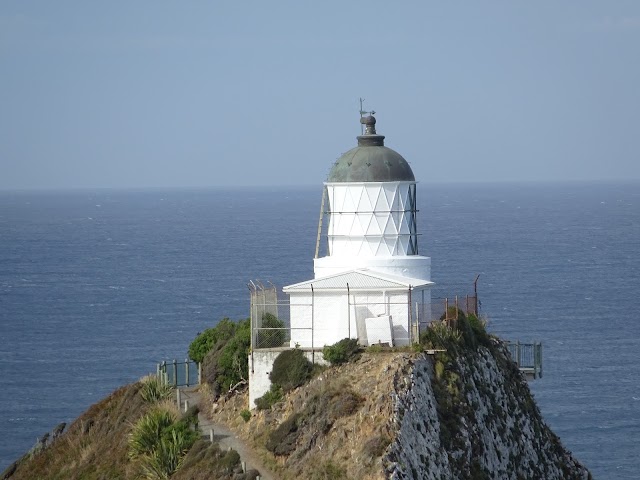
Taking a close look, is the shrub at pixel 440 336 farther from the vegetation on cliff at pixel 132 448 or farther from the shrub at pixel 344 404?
the vegetation on cliff at pixel 132 448

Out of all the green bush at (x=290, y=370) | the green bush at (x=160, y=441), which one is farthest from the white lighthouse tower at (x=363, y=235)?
the green bush at (x=160, y=441)

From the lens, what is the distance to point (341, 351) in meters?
36.0

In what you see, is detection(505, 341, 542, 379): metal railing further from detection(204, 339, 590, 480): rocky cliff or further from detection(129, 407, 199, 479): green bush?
detection(129, 407, 199, 479): green bush

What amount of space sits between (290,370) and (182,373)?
27.6ft

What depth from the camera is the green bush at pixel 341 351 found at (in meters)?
36.0

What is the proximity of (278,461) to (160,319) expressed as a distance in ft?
194

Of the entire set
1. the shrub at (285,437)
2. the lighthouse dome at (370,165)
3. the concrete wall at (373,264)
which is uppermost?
the lighthouse dome at (370,165)

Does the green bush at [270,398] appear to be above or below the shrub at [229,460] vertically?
above

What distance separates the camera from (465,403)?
3578 cm

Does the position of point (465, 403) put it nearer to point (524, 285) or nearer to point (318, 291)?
point (318, 291)

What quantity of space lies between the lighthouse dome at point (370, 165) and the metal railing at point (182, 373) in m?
8.11

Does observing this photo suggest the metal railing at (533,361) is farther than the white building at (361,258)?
Yes

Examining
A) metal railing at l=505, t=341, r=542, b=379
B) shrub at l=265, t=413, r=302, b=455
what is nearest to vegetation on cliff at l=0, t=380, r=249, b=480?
shrub at l=265, t=413, r=302, b=455

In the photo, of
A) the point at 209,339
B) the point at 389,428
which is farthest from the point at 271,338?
the point at 389,428
